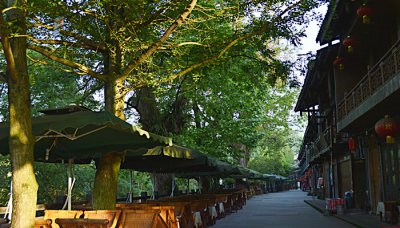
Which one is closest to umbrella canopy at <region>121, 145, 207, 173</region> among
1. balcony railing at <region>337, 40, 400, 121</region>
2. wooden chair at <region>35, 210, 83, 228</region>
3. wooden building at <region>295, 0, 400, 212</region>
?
wooden chair at <region>35, 210, 83, 228</region>

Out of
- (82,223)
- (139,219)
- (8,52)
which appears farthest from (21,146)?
(139,219)

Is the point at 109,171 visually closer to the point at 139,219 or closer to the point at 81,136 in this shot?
the point at 139,219

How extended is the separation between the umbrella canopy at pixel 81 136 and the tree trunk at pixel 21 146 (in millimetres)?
354

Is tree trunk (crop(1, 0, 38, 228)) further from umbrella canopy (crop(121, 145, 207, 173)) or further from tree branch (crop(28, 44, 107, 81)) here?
umbrella canopy (crop(121, 145, 207, 173))

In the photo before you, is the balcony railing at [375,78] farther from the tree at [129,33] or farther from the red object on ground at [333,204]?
the red object on ground at [333,204]

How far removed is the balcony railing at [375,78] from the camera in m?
9.61

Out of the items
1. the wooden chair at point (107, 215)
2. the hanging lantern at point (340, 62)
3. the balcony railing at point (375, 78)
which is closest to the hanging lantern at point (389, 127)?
the balcony railing at point (375, 78)

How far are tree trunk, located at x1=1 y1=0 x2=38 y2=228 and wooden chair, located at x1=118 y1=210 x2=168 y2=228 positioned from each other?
172cm

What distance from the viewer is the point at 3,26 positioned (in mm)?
6207

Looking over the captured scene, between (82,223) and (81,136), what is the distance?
4.21 feet

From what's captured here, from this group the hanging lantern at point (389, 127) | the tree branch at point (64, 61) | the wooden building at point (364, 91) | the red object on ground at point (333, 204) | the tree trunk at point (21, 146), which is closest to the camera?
the tree trunk at point (21, 146)

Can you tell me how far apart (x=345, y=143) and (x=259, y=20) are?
11.1 m

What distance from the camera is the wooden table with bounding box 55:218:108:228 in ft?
21.0

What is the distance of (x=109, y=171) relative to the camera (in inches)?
343
